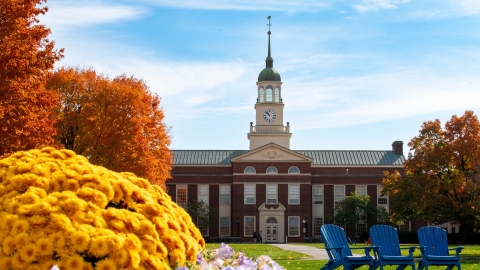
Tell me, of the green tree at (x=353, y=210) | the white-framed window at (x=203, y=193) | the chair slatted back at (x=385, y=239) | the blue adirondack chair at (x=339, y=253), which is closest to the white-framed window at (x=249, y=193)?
the white-framed window at (x=203, y=193)

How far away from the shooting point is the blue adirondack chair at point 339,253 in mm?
10678

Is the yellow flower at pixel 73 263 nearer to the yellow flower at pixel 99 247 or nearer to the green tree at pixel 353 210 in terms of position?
the yellow flower at pixel 99 247

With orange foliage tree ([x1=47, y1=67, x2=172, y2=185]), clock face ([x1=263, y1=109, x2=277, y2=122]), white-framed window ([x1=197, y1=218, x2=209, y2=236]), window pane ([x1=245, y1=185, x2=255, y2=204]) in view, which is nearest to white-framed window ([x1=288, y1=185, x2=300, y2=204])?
window pane ([x1=245, y1=185, x2=255, y2=204])

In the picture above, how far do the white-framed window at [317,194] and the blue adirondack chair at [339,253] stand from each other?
50445mm

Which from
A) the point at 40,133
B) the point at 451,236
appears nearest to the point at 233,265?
the point at 40,133

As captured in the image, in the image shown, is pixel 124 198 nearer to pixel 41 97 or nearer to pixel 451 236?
pixel 41 97

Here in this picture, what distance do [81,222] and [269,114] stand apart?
60.1m

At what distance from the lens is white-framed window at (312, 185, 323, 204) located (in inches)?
2427

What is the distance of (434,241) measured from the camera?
12.2 m

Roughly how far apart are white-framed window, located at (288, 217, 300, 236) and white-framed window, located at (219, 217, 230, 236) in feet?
16.7

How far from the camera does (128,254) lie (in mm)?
5234

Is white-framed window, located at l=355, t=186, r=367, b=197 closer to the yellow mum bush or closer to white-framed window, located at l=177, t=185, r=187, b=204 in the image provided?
white-framed window, located at l=177, t=185, r=187, b=204

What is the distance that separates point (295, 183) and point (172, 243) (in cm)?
5497

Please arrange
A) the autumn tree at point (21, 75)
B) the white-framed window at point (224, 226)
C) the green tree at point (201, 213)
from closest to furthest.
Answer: the autumn tree at point (21, 75), the green tree at point (201, 213), the white-framed window at point (224, 226)
